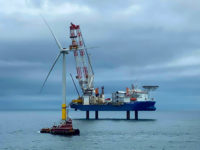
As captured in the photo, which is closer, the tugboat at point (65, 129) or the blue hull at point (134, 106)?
the tugboat at point (65, 129)

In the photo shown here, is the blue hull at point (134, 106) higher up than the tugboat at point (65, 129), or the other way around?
the blue hull at point (134, 106)

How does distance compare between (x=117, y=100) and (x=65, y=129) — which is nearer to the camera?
(x=65, y=129)

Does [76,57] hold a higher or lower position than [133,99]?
higher

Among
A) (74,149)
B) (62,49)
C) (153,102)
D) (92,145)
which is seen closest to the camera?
(74,149)

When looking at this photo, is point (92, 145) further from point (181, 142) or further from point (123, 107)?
point (123, 107)

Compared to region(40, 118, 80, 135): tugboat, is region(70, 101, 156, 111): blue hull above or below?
above

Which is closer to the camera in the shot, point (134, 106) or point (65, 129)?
point (65, 129)

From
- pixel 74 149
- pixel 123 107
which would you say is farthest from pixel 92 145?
pixel 123 107

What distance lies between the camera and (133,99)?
194m

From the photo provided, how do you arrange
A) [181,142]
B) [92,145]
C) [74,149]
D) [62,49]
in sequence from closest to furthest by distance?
[74,149] → [92,145] → [181,142] → [62,49]

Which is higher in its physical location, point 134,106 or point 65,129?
point 134,106

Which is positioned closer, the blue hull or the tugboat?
the tugboat

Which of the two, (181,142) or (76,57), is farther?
(76,57)

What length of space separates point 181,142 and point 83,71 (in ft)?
337
